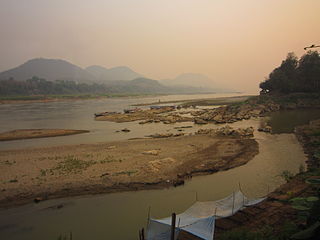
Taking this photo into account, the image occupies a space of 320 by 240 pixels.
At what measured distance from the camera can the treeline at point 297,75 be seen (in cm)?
6178

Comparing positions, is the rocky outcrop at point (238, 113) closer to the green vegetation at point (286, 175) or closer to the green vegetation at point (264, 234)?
the green vegetation at point (286, 175)

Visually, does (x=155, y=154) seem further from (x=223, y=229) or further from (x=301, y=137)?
(x=301, y=137)

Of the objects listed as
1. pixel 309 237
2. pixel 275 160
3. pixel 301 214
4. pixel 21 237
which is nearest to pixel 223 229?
pixel 301 214

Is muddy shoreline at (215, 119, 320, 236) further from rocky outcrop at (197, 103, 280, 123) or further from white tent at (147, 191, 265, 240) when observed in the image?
rocky outcrop at (197, 103, 280, 123)

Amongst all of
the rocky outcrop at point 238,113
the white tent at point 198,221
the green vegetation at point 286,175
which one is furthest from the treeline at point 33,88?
the white tent at point 198,221

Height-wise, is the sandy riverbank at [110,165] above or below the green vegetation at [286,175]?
below

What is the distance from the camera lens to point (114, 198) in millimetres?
14000

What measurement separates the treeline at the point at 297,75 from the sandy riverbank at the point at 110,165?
48266 millimetres

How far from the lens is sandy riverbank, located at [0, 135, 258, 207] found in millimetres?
15047

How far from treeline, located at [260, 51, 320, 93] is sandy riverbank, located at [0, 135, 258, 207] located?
Answer: 48.3 meters

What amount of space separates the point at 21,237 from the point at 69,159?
10.5 m

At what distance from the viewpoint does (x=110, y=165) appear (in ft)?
62.1

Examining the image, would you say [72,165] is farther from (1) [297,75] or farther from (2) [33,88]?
(2) [33,88]

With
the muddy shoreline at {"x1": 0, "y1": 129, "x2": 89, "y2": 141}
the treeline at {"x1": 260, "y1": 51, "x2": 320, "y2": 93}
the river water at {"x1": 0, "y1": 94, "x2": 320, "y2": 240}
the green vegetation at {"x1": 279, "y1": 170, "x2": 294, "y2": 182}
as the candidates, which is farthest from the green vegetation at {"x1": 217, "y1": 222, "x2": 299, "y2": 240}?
the treeline at {"x1": 260, "y1": 51, "x2": 320, "y2": 93}
